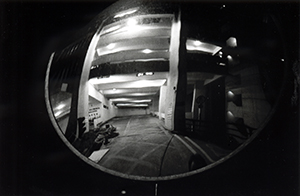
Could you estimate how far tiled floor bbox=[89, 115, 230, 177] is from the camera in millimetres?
432

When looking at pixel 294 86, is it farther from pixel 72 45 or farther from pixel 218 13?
pixel 72 45

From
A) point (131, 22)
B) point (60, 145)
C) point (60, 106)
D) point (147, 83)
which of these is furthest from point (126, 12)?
point (60, 145)

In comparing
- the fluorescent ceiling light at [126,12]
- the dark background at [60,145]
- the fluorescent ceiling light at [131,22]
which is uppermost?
the fluorescent ceiling light at [126,12]

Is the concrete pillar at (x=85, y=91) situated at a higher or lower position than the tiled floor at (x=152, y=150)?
higher

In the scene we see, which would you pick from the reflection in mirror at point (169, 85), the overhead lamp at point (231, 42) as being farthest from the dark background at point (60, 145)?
the overhead lamp at point (231, 42)

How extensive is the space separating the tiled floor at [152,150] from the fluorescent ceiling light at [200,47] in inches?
9.6

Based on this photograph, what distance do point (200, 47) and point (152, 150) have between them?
349 mm

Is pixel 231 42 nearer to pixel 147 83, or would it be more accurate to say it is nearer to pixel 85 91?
pixel 147 83

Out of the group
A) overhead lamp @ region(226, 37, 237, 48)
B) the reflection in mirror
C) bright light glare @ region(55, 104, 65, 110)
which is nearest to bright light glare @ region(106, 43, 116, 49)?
the reflection in mirror

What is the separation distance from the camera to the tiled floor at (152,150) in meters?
0.43

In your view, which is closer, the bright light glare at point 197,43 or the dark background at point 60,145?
the bright light glare at point 197,43

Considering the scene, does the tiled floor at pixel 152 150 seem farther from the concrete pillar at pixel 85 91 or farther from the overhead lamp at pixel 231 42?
the overhead lamp at pixel 231 42

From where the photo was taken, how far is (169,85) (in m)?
0.42

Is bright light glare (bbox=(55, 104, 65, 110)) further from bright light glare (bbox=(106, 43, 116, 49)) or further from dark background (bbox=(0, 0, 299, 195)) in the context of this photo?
bright light glare (bbox=(106, 43, 116, 49))
